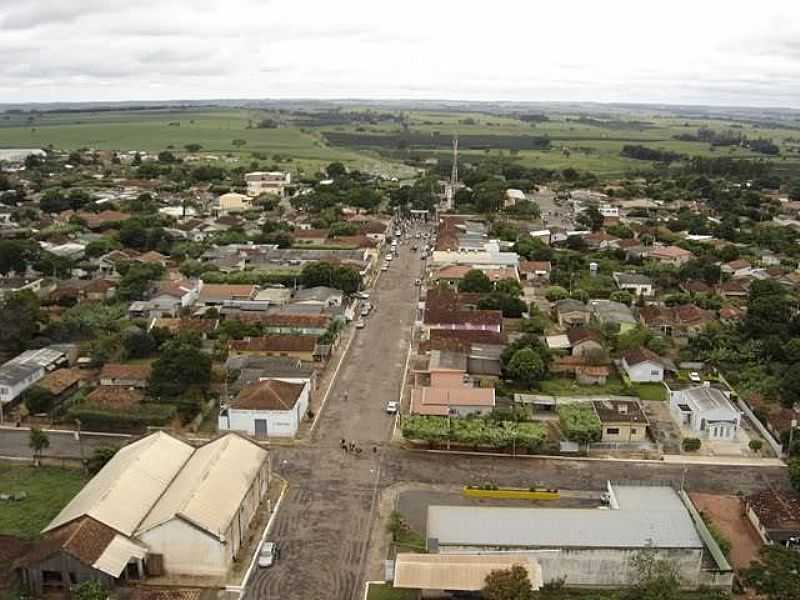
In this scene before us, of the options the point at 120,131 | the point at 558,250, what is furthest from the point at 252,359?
the point at 120,131

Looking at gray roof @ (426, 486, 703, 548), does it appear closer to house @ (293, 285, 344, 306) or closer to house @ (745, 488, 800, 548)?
house @ (745, 488, 800, 548)

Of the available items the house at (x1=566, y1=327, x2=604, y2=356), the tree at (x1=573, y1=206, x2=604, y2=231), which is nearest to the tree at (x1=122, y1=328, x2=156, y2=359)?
the house at (x1=566, y1=327, x2=604, y2=356)

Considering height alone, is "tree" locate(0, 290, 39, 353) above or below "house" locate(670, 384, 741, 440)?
above

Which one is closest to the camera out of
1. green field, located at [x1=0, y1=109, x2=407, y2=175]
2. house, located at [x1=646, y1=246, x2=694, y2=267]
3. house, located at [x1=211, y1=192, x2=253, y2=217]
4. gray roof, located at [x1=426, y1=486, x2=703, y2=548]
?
gray roof, located at [x1=426, y1=486, x2=703, y2=548]

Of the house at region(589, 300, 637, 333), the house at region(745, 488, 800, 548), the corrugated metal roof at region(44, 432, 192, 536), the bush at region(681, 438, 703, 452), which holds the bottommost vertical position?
the bush at region(681, 438, 703, 452)

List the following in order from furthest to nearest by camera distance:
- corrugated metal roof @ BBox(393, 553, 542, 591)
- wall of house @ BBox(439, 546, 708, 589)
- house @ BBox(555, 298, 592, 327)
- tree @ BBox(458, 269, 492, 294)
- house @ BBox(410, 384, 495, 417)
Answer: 1. tree @ BBox(458, 269, 492, 294)
2. house @ BBox(555, 298, 592, 327)
3. house @ BBox(410, 384, 495, 417)
4. wall of house @ BBox(439, 546, 708, 589)
5. corrugated metal roof @ BBox(393, 553, 542, 591)

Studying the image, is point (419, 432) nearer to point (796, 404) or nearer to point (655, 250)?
point (796, 404)

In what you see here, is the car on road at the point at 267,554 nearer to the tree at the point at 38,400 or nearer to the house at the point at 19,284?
the tree at the point at 38,400
